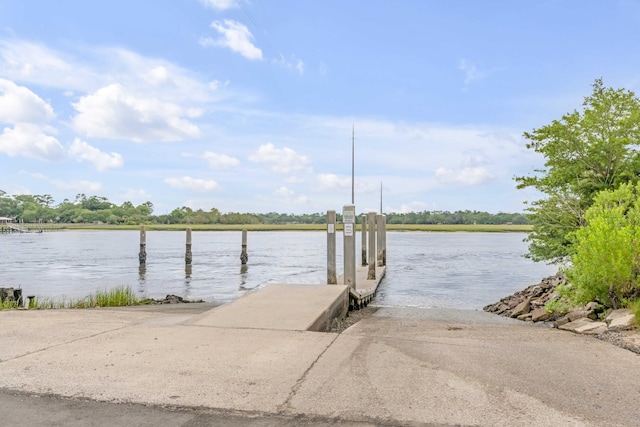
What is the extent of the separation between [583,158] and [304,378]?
44.0 feet

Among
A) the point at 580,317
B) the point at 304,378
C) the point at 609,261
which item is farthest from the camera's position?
the point at 580,317

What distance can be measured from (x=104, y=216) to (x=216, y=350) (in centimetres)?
19040

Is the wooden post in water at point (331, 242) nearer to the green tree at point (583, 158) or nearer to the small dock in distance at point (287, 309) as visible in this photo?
the small dock in distance at point (287, 309)

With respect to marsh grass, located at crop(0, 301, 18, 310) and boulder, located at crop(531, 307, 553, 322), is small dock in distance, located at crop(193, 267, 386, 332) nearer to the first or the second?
boulder, located at crop(531, 307, 553, 322)

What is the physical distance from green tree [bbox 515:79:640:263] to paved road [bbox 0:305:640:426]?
9.36 m

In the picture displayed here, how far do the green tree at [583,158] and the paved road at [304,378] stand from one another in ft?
30.7

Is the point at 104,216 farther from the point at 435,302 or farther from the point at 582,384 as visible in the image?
the point at 582,384

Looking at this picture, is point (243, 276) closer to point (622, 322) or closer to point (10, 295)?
point (10, 295)

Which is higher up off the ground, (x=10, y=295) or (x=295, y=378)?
(x=295, y=378)

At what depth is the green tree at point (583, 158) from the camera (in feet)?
46.4

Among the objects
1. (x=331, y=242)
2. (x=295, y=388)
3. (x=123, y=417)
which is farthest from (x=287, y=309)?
(x=331, y=242)

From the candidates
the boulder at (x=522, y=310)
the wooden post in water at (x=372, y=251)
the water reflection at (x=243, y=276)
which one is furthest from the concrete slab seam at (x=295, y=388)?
the water reflection at (x=243, y=276)

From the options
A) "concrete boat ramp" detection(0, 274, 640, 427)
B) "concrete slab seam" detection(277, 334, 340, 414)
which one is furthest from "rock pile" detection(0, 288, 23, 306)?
"concrete slab seam" detection(277, 334, 340, 414)

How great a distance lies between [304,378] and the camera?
4.22m
